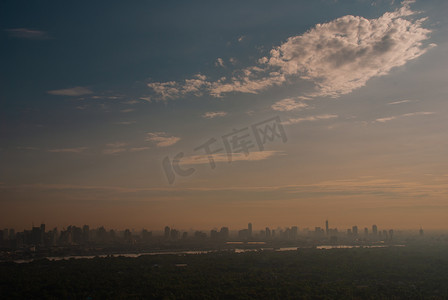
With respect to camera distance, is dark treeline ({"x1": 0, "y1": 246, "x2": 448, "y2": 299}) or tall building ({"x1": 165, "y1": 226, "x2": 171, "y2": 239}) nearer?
dark treeline ({"x1": 0, "y1": 246, "x2": 448, "y2": 299})

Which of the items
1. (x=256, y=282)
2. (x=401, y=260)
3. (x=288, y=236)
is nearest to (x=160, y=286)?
(x=256, y=282)

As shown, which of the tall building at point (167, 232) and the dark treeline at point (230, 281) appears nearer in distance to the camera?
the dark treeline at point (230, 281)

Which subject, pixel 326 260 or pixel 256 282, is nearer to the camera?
pixel 256 282

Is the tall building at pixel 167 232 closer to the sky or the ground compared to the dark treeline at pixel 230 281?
closer to the sky

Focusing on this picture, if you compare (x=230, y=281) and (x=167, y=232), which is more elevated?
(x=167, y=232)

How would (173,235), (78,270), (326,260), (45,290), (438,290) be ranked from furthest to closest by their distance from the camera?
(173,235) → (326,260) → (78,270) → (438,290) → (45,290)

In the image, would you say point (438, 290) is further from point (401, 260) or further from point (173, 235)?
point (173, 235)

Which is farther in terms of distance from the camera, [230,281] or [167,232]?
[167,232]

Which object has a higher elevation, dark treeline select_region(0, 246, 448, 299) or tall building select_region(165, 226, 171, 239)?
tall building select_region(165, 226, 171, 239)
